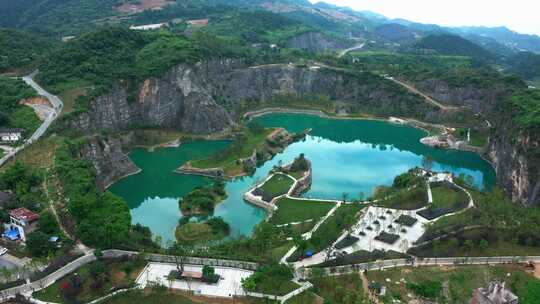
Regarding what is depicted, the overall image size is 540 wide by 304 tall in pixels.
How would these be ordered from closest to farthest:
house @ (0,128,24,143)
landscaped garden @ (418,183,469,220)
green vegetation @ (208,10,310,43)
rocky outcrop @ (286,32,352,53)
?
landscaped garden @ (418,183,469,220) < house @ (0,128,24,143) < green vegetation @ (208,10,310,43) < rocky outcrop @ (286,32,352,53)

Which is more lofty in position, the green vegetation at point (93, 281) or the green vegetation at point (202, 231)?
the green vegetation at point (93, 281)

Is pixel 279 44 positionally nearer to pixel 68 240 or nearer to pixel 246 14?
pixel 246 14

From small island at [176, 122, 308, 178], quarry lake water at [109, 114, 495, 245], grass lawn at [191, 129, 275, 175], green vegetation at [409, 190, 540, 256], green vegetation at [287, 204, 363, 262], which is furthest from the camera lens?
grass lawn at [191, 129, 275, 175]

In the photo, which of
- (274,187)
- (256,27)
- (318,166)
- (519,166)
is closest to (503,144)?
(519,166)

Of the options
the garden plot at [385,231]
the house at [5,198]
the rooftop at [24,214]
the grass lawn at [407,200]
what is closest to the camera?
the rooftop at [24,214]

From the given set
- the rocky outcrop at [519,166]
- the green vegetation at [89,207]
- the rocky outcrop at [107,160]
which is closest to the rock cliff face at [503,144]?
the rocky outcrop at [519,166]

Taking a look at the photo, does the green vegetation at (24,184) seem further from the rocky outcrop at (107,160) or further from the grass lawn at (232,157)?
the grass lawn at (232,157)

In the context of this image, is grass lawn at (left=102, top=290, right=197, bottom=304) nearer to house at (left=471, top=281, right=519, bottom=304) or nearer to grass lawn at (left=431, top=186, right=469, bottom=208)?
house at (left=471, top=281, right=519, bottom=304)

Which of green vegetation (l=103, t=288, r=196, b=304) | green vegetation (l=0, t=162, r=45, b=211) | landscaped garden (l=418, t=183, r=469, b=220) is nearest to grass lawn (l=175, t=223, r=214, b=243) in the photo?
green vegetation (l=103, t=288, r=196, b=304)
